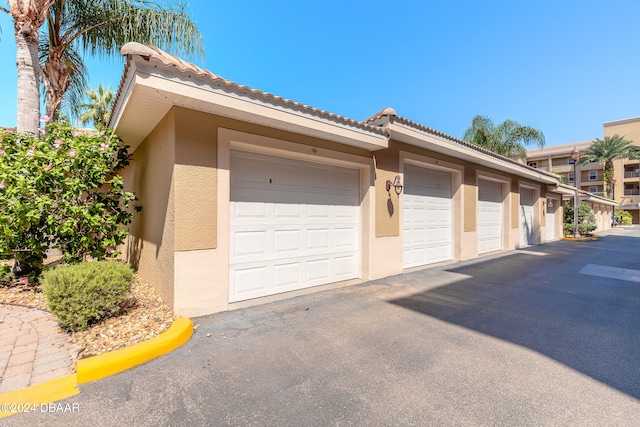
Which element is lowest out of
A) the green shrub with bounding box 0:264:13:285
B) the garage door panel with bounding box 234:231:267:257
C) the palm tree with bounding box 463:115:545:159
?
the green shrub with bounding box 0:264:13:285

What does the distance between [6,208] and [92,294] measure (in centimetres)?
246

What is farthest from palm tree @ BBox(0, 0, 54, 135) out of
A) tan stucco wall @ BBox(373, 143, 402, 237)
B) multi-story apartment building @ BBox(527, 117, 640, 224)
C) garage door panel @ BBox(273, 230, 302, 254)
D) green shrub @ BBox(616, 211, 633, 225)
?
green shrub @ BBox(616, 211, 633, 225)

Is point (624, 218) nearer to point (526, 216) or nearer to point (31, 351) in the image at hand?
point (526, 216)

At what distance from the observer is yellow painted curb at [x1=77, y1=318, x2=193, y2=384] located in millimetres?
2594

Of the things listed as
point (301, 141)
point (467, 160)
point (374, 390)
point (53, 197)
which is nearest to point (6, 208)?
point (53, 197)

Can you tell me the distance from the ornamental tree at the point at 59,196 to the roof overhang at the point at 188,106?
79cm

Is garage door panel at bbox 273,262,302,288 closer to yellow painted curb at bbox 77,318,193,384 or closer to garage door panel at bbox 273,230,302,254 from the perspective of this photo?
garage door panel at bbox 273,230,302,254

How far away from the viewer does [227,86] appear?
12.9 ft

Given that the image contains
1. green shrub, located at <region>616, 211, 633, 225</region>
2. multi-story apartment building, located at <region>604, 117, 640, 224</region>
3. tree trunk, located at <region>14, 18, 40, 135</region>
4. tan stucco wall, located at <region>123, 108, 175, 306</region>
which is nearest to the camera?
tan stucco wall, located at <region>123, 108, 175, 306</region>

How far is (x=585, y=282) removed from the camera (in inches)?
248

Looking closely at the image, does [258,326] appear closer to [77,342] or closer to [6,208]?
[77,342]

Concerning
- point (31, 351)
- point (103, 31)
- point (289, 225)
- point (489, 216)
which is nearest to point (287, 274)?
point (289, 225)

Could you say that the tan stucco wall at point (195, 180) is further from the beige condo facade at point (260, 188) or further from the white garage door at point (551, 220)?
the white garage door at point (551, 220)

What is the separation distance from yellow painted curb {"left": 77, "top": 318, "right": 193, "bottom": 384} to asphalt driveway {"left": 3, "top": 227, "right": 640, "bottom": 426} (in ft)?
0.34
